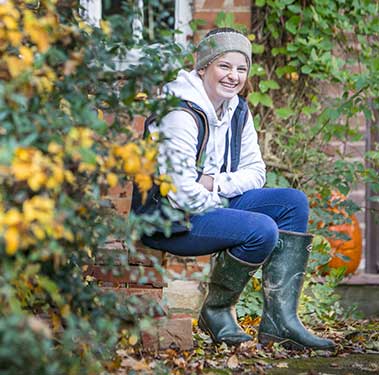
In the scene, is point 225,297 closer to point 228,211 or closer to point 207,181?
point 228,211

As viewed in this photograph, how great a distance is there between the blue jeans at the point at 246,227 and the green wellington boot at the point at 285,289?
0.07 metres

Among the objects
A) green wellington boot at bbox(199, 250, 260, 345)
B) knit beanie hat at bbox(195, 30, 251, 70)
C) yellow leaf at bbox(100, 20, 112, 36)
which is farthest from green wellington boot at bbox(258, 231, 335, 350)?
yellow leaf at bbox(100, 20, 112, 36)

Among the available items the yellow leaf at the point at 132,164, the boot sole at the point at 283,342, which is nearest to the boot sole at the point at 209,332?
the boot sole at the point at 283,342

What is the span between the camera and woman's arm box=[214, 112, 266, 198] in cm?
346

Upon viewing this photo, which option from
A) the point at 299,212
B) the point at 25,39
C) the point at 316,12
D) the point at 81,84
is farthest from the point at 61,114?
the point at 316,12

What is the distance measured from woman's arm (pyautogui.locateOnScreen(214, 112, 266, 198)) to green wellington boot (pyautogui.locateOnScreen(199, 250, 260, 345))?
27cm

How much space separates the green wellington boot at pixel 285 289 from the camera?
3.37 m

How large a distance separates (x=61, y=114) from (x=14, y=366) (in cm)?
63

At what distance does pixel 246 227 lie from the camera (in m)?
3.22

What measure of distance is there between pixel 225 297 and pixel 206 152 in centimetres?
54

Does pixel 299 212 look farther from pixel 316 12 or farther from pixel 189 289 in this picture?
pixel 316 12

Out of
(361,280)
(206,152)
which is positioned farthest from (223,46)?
(361,280)

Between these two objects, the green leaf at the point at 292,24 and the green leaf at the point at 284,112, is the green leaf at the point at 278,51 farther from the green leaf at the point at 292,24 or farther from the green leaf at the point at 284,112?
the green leaf at the point at 284,112

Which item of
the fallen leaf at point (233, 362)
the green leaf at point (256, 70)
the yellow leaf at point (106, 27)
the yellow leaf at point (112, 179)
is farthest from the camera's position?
the green leaf at point (256, 70)
